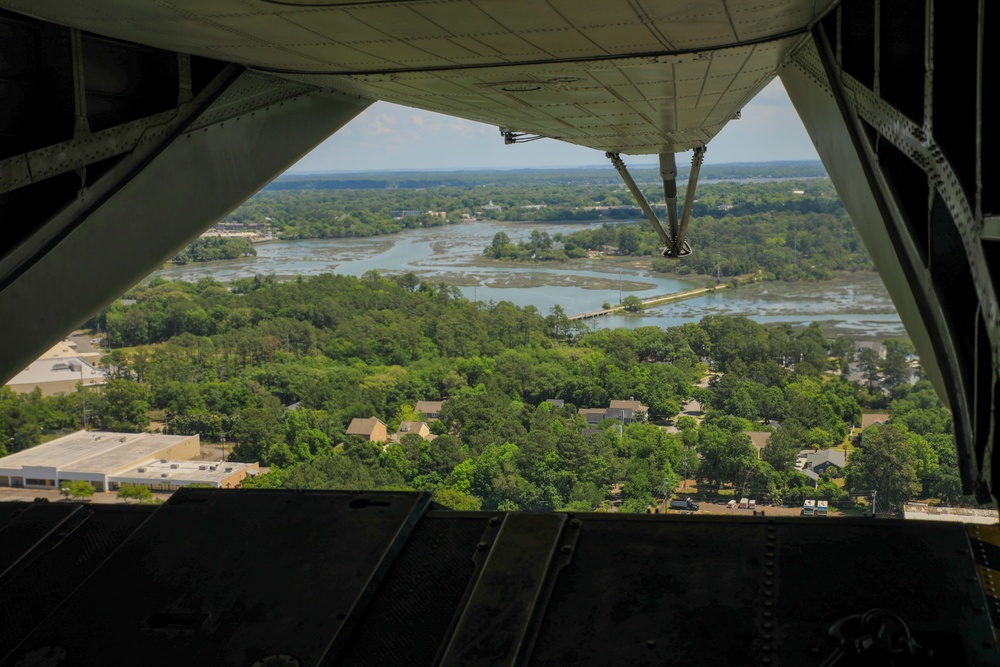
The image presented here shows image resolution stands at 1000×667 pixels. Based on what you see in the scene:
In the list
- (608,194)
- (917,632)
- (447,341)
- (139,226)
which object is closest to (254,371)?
(447,341)

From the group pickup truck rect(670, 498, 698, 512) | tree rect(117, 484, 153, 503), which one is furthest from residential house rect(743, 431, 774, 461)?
tree rect(117, 484, 153, 503)

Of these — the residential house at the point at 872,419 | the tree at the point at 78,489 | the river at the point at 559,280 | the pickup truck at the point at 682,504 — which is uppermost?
the river at the point at 559,280

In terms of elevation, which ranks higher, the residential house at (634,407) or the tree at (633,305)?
the tree at (633,305)

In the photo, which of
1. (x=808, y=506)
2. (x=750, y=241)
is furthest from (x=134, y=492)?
(x=750, y=241)

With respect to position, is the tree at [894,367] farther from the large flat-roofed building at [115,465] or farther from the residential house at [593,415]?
the large flat-roofed building at [115,465]

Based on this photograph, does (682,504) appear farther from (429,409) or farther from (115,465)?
(115,465)

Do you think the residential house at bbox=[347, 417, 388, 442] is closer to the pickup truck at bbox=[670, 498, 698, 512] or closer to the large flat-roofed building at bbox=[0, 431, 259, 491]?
the large flat-roofed building at bbox=[0, 431, 259, 491]

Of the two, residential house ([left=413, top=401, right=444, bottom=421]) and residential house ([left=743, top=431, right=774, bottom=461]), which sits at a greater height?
residential house ([left=743, top=431, right=774, bottom=461])

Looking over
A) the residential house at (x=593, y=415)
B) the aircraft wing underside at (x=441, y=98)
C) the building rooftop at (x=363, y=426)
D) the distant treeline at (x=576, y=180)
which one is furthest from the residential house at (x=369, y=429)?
the distant treeline at (x=576, y=180)
